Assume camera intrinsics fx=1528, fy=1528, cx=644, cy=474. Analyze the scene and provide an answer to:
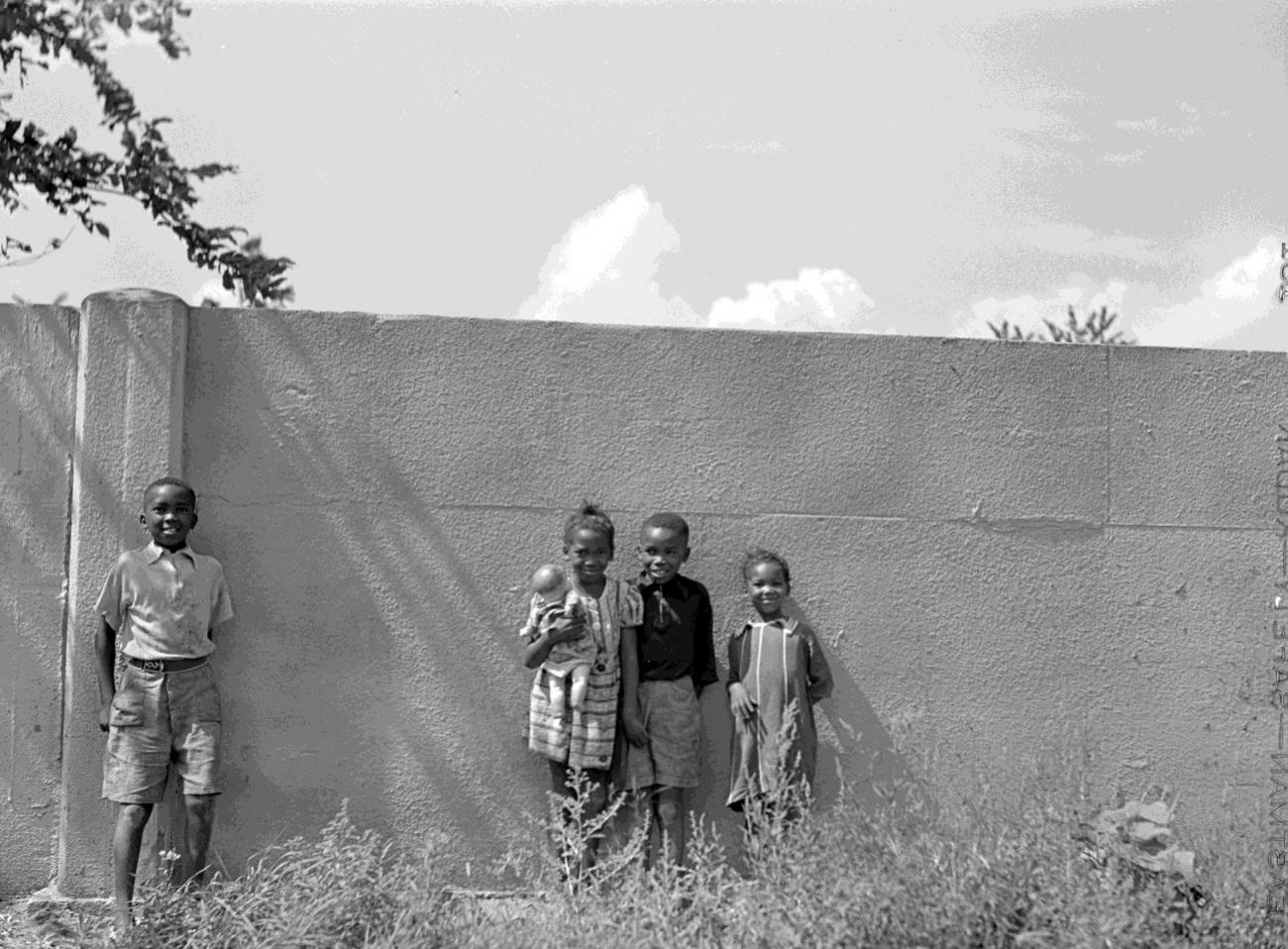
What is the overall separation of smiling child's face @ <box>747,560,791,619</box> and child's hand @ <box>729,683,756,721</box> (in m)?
0.27

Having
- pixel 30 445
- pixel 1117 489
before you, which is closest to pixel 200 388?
pixel 30 445

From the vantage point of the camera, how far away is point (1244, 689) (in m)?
5.09

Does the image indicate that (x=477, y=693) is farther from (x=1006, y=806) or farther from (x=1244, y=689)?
(x=1244, y=689)

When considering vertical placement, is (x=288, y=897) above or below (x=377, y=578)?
below

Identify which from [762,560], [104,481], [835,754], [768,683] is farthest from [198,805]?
[835,754]

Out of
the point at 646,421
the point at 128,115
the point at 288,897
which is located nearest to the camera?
the point at 288,897

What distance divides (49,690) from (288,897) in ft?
4.21

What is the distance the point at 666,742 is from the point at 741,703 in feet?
0.85

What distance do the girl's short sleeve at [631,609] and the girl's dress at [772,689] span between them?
1.02 feet

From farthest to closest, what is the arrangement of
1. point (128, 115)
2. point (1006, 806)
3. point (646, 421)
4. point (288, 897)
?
point (128, 115) < point (646, 421) < point (1006, 806) < point (288, 897)

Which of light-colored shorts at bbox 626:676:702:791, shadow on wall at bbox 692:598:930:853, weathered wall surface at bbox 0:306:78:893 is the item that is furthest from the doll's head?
weathered wall surface at bbox 0:306:78:893

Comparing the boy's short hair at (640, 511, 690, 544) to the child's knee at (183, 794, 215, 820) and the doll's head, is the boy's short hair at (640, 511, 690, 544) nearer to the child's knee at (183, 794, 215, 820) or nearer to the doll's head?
the doll's head

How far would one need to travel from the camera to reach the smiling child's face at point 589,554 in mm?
4676

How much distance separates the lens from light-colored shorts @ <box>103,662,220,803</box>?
4.53 metres
